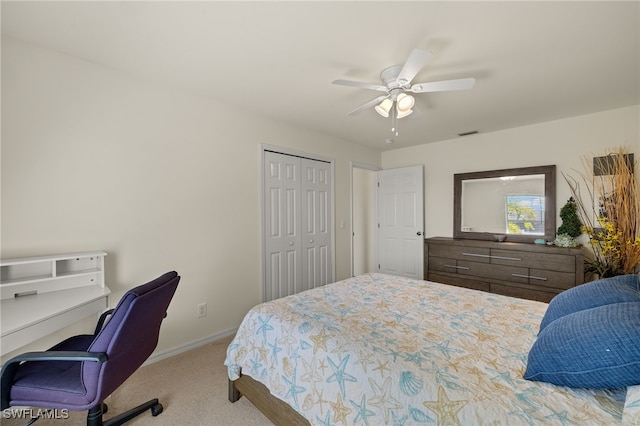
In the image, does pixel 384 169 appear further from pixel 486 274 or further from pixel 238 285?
pixel 238 285

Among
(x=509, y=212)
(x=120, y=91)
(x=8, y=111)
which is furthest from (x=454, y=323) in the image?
(x=8, y=111)

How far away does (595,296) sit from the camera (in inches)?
51.2

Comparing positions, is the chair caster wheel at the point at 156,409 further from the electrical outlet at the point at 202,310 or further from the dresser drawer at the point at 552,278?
the dresser drawer at the point at 552,278

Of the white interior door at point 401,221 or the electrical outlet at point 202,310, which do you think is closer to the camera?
the electrical outlet at point 202,310

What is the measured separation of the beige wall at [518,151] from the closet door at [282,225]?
2.15 meters

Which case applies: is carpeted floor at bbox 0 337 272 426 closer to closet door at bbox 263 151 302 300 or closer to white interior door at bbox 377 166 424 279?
closet door at bbox 263 151 302 300

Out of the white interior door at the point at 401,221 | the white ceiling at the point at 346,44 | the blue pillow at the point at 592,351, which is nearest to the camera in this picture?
the blue pillow at the point at 592,351

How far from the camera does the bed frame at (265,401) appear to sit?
1.41 metres

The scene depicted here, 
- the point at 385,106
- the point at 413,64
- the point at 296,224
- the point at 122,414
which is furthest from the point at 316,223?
the point at 122,414

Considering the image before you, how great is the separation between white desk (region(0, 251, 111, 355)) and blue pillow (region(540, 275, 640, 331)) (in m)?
2.59

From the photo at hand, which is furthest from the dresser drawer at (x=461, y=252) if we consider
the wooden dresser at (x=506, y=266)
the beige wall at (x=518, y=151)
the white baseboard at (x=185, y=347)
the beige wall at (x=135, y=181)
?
the white baseboard at (x=185, y=347)

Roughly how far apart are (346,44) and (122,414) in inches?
106

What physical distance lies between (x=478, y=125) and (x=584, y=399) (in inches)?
128
